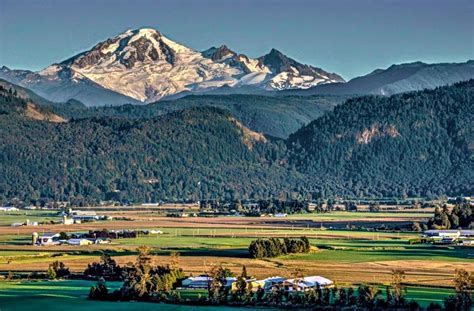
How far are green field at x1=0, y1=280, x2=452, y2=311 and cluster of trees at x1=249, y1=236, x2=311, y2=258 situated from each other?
22.1 m

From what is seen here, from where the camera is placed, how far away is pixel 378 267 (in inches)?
4754

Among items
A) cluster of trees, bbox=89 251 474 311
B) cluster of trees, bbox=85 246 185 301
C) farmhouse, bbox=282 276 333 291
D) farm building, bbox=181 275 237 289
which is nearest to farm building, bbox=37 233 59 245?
cluster of trees, bbox=85 246 185 301

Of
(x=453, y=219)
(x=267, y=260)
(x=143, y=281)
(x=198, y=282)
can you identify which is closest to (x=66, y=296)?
(x=143, y=281)

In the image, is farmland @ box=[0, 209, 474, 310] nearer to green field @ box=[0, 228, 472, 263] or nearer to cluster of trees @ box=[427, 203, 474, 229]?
green field @ box=[0, 228, 472, 263]

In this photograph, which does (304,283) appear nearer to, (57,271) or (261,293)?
(261,293)

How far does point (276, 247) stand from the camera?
131375 mm

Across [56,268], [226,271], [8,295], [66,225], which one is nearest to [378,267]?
[226,271]

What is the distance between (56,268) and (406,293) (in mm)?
30244

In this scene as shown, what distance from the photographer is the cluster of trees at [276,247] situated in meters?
130

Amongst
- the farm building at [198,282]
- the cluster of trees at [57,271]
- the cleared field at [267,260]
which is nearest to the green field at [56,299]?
the cluster of trees at [57,271]

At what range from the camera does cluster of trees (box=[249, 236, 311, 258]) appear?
427 feet

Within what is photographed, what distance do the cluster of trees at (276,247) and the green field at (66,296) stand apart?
869 inches

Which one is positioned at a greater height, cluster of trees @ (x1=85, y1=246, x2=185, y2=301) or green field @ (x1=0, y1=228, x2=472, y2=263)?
green field @ (x1=0, y1=228, x2=472, y2=263)

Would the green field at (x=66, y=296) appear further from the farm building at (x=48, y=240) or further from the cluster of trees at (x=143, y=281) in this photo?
the farm building at (x=48, y=240)
